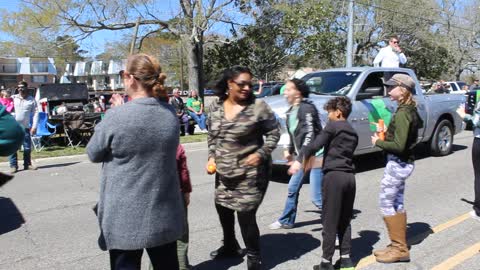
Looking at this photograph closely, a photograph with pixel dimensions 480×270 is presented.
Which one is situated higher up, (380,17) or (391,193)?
(380,17)

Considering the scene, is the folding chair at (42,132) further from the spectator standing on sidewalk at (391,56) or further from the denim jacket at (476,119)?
the denim jacket at (476,119)

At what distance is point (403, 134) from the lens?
404cm

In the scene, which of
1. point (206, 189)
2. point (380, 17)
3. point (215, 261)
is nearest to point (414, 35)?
point (380, 17)

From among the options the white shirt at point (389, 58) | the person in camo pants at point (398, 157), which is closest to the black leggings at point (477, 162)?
the person in camo pants at point (398, 157)

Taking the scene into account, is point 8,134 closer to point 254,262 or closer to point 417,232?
point 254,262

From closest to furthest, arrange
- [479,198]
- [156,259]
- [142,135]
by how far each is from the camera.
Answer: [142,135] < [156,259] < [479,198]

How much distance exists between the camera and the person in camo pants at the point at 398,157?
13.3ft

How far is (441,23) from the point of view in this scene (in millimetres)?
38656

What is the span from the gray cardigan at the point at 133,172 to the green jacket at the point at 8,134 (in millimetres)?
377

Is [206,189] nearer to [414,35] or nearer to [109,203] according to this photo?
[109,203]

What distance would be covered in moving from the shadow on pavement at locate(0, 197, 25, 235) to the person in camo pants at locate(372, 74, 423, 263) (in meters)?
4.30

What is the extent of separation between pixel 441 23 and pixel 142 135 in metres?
41.3

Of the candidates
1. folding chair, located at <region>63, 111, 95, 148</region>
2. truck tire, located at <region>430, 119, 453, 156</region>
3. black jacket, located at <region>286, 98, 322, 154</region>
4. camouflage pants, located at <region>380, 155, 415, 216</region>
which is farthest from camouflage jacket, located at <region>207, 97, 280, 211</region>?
folding chair, located at <region>63, 111, 95, 148</region>

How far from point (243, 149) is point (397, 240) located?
184 cm
